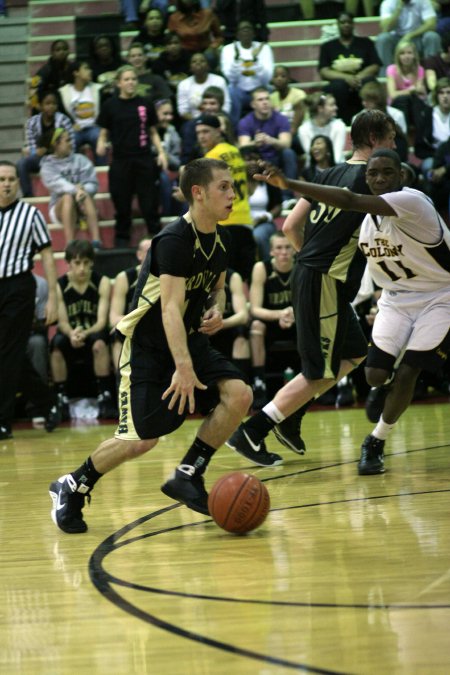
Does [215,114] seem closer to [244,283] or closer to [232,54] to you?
[244,283]

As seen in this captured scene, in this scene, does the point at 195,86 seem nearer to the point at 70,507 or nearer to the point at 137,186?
the point at 137,186

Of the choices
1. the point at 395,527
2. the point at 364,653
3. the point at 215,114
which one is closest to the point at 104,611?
the point at 364,653

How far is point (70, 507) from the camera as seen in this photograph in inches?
197

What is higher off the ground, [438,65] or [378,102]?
[438,65]

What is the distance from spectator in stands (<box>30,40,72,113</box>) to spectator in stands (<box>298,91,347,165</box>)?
316cm

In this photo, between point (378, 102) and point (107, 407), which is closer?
point (107, 407)

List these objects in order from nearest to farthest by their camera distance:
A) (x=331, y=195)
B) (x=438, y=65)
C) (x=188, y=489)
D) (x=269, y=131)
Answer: (x=188, y=489) < (x=331, y=195) < (x=269, y=131) < (x=438, y=65)

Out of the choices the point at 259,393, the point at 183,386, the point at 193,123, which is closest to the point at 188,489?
the point at 183,386

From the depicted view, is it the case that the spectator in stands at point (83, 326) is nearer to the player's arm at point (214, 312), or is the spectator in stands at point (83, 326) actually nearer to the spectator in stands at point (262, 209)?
the spectator in stands at point (262, 209)

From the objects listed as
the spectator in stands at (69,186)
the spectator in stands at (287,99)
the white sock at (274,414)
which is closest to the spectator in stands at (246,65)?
the spectator in stands at (287,99)

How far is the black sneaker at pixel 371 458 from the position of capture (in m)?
6.12

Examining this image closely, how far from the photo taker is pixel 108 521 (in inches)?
205

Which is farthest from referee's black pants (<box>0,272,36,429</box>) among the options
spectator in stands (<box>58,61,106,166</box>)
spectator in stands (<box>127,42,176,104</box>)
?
spectator in stands (<box>127,42,176,104</box>)

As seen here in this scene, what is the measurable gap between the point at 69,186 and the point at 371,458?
6526 millimetres
